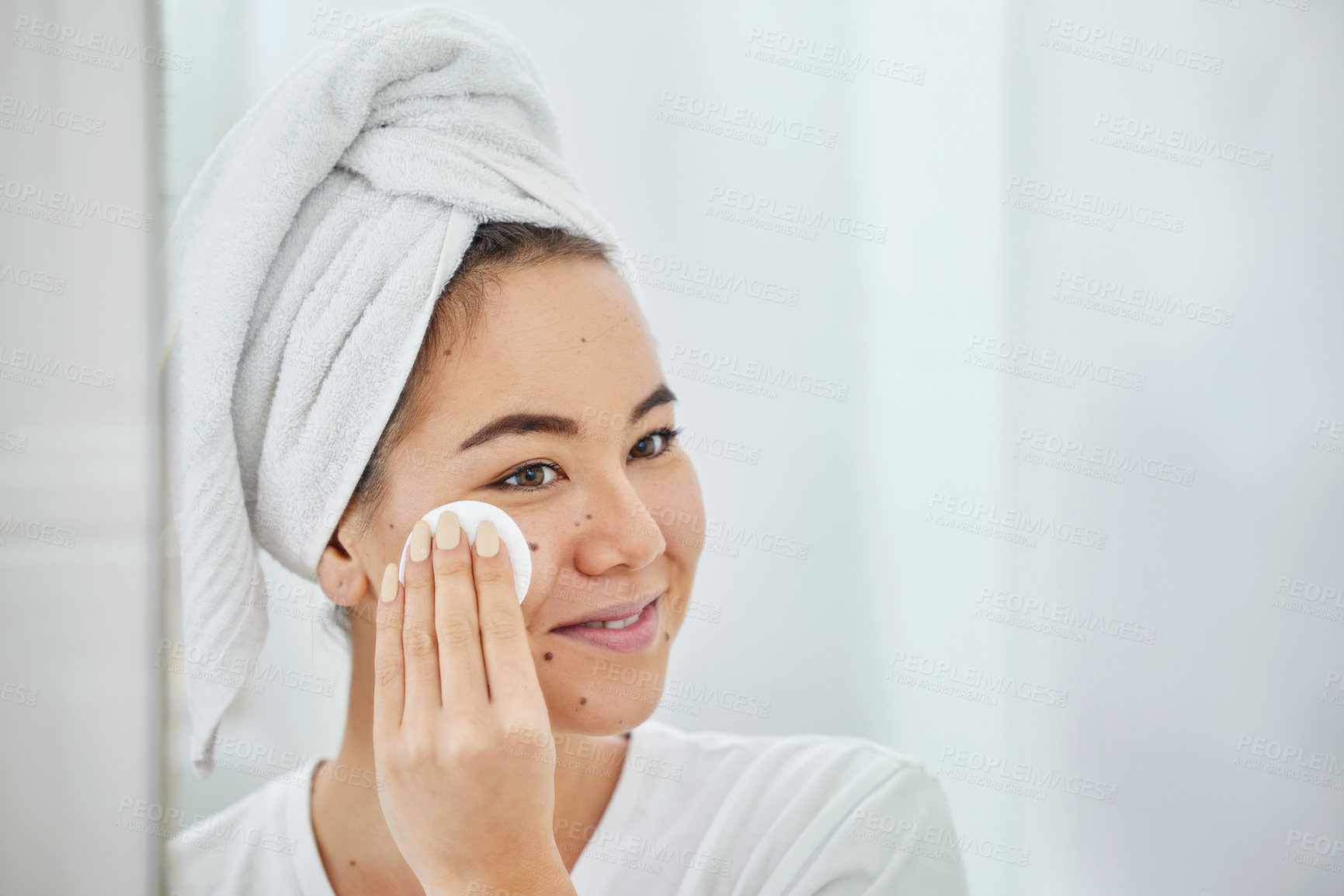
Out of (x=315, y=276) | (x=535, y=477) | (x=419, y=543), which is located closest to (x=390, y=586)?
(x=419, y=543)

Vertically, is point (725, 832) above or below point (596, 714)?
below

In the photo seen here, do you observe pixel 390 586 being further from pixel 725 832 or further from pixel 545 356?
pixel 725 832

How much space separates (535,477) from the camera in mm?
Answer: 779

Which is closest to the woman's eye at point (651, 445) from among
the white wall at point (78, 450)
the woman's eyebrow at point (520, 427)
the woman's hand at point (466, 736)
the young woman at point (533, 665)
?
the young woman at point (533, 665)

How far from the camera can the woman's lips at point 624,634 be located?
2.60 feet

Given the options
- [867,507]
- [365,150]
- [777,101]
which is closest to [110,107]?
[365,150]

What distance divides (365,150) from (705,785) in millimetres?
697

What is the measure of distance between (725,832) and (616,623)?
0.25 metres

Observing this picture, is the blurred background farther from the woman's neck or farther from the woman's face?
the woman's face

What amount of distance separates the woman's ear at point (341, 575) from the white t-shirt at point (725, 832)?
0.26 meters

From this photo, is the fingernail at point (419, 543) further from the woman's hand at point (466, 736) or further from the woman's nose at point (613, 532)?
the woman's nose at point (613, 532)

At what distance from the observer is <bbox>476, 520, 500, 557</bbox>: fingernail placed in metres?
0.69

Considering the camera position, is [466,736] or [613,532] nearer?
[466,736]

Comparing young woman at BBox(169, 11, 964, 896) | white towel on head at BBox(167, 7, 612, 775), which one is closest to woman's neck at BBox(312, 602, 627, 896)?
young woman at BBox(169, 11, 964, 896)
